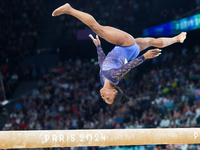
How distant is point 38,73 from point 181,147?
8474 millimetres

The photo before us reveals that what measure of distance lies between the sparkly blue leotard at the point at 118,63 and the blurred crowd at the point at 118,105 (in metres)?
4.68

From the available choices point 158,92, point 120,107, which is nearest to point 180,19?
point 158,92

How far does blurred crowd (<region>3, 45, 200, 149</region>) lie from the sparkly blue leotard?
468 cm

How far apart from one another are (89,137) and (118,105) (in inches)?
261

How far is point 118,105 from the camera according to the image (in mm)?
10703

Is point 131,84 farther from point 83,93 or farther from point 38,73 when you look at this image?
point 38,73

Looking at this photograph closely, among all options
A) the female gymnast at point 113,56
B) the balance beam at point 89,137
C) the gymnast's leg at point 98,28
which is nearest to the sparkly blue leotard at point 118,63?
the female gymnast at point 113,56

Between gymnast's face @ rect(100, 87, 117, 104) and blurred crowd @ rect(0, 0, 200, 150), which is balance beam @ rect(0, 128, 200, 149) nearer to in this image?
gymnast's face @ rect(100, 87, 117, 104)

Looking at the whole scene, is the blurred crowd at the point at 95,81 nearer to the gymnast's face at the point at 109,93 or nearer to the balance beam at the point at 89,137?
the balance beam at the point at 89,137

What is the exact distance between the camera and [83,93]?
471 inches

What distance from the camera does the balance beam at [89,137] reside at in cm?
399

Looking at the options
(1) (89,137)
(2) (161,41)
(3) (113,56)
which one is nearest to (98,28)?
(3) (113,56)

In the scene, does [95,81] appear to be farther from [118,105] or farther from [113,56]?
[113,56]

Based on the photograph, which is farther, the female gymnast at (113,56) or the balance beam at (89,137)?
the female gymnast at (113,56)
